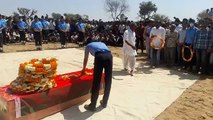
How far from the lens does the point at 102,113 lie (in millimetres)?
5785

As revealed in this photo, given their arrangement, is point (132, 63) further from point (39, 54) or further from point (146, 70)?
point (39, 54)

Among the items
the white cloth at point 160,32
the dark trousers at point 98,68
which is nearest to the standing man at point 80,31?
the white cloth at point 160,32

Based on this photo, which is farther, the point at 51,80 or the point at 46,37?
the point at 46,37

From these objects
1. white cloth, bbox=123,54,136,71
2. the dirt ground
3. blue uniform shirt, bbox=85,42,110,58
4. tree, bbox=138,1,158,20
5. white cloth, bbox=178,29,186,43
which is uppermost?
tree, bbox=138,1,158,20

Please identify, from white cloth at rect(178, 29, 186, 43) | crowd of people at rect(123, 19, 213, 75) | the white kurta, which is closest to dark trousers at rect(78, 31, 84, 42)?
crowd of people at rect(123, 19, 213, 75)

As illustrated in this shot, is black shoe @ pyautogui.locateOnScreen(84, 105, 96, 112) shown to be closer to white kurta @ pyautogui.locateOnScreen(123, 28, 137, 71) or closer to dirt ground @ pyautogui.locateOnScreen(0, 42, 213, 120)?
dirt ground @ pyautogui.locateOnScreen(0, 42, 213, 120)

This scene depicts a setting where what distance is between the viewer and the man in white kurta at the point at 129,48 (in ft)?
28.8

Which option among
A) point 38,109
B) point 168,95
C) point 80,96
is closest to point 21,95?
point 38,109

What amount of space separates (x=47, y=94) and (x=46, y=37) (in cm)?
1363

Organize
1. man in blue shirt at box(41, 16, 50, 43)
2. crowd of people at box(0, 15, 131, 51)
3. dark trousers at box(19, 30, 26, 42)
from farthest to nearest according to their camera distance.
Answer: man in blue shirt at box(41, 16, 50, 43) → dark trousers at box(19, 30, 26, 42) → crowd of people at box(0, 15, 131, 51)

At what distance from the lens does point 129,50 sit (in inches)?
356

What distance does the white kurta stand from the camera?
8.78 meters

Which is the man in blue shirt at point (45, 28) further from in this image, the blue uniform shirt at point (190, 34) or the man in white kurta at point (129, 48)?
the blue uniform shirt at point (190, 34)

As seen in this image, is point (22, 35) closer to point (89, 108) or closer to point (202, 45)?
point (202, 45)
